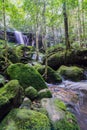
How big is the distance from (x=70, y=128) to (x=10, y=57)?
29.1ft

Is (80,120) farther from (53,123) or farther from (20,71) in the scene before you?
(20,71)

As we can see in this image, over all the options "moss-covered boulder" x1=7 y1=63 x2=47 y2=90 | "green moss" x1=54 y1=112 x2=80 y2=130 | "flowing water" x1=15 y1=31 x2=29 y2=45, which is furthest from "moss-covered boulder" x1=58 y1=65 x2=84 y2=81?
"flowing water" x1=15 y1=31 x2=29 y2=45

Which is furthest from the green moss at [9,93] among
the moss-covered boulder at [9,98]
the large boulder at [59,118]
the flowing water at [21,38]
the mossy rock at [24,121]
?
the flowing water at [21,38]

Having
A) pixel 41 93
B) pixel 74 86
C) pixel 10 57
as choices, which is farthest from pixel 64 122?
pixel 10 57

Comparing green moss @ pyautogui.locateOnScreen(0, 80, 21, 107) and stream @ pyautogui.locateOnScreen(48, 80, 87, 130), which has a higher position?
green moss @ pyautogui.locateOnScreen(0, 80, 21, 107)

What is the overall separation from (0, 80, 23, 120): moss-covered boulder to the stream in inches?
78.9

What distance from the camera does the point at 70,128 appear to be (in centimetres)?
478

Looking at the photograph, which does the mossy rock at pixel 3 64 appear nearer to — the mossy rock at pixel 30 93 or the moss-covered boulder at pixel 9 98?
the mossy rock at pixel 30 93

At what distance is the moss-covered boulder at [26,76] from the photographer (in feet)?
26.7

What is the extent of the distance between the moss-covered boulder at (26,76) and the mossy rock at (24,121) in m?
3.43

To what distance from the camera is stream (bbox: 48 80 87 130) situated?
6338 mm

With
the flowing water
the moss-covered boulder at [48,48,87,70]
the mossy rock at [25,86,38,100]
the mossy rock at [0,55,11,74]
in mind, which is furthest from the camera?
the flowing water

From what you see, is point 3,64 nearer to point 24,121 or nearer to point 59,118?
point 59,118

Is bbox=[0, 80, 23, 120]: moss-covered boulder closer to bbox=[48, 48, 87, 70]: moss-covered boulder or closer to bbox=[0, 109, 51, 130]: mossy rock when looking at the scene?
bbox=[0, 109, 51, 130]: mossy rock
